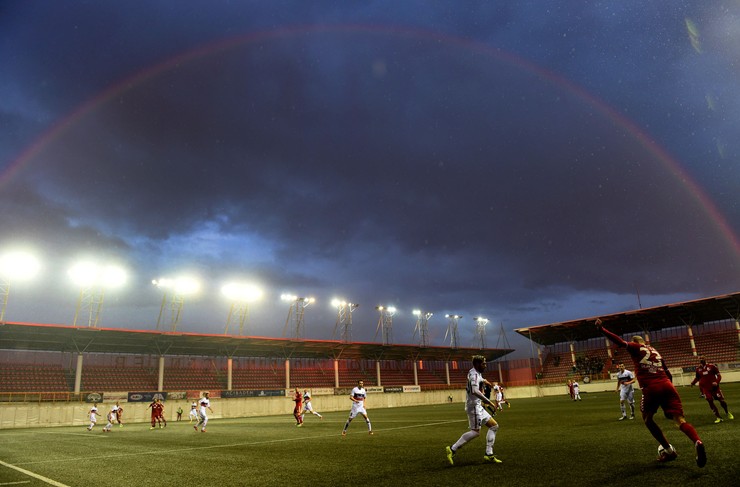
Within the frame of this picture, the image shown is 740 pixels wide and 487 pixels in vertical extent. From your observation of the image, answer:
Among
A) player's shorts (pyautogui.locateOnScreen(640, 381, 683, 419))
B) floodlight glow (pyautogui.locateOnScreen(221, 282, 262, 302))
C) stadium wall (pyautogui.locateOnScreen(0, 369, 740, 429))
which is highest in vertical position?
floodlight glow (pyautogui.locateOnScreen(221, 282, 262, 302))

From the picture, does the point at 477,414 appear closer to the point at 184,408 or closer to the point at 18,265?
the point at 184,408

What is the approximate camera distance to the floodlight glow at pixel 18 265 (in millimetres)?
47500

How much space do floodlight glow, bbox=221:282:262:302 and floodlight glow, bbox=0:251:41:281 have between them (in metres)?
21.8

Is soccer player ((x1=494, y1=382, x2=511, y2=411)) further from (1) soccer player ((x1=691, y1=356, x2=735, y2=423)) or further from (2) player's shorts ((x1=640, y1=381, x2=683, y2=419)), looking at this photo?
(1) soccer player ((x1=691, y1=356, x2=735, y2=423))

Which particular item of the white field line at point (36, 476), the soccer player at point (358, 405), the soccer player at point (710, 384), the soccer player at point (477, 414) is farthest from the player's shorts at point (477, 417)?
the soccer player at point (358, 405)

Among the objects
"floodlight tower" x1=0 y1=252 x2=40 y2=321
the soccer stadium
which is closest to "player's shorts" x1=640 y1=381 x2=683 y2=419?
the soccer stadium

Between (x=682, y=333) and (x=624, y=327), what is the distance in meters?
7.84

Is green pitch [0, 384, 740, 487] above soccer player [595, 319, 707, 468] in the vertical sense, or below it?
below

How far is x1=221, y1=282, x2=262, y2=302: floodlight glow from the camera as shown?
2530 inches

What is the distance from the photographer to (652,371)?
7.90 m

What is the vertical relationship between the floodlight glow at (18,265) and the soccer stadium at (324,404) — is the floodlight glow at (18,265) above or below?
above

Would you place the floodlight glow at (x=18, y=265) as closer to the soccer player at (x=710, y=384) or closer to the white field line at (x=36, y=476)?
the white field line at (x=36, y=476)

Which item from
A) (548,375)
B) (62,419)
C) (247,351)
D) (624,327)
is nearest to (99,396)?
(62,419)

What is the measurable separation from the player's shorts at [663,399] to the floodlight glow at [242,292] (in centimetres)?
6102
